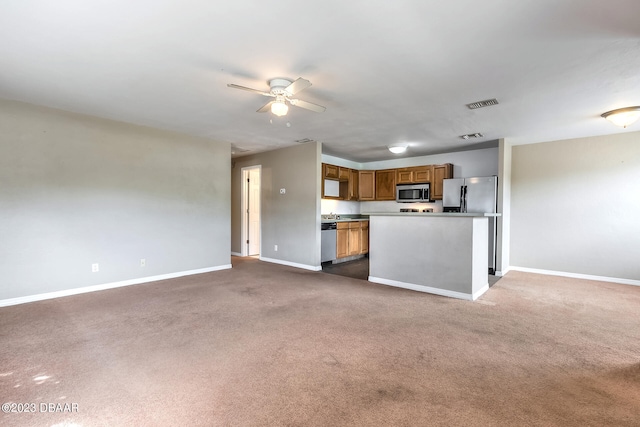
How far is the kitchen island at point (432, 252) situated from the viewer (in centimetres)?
384

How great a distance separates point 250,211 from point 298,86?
4.95 m

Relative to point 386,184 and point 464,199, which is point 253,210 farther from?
point 464,199

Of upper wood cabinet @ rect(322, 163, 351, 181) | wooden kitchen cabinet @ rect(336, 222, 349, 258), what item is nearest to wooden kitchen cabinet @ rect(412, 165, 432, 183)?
upper wood cabinet @ rect(322, 163, 351, 181)

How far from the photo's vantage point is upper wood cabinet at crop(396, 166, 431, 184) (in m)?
6.56

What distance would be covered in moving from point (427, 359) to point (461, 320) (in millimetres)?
1057

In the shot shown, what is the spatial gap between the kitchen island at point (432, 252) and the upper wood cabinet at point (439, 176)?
2.20 meters

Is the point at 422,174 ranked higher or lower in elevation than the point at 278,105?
lower

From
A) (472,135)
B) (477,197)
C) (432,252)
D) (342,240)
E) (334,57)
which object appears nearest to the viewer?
(334,57)

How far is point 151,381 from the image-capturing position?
1995 mm

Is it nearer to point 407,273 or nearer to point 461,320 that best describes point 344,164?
point 407,273

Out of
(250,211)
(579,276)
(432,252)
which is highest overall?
(250,211)

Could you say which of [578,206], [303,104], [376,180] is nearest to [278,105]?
[303,104]

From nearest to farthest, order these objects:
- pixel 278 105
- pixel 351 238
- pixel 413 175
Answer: pixel 278 105, pixel 413 175, pixel 351 238

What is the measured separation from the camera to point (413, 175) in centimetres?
675
